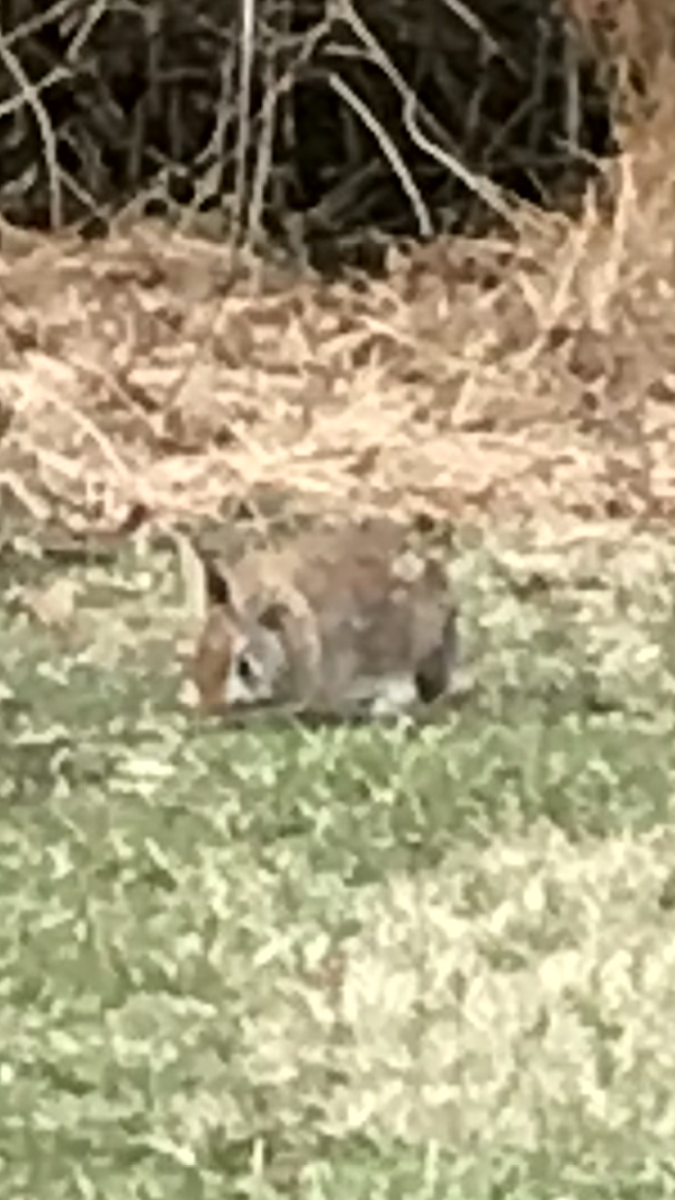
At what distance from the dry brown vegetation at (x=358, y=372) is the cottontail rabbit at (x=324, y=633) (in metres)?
0.12

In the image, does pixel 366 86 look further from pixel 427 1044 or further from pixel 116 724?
pixel 427 1044

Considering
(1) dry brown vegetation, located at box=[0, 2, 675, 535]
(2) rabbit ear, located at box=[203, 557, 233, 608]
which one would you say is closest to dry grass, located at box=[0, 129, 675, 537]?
(1) dry brown vegetation, located at box=[0, 2, 675, 535]

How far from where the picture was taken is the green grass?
50.3 inches

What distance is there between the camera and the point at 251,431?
5.99 ft

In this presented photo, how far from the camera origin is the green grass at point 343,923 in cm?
128

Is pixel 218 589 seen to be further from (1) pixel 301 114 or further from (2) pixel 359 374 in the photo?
(1) pixel 301 114

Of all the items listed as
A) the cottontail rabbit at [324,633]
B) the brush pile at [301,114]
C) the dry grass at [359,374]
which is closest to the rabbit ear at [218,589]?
the cottontail rabbit at [324,633]

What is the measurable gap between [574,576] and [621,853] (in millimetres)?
277

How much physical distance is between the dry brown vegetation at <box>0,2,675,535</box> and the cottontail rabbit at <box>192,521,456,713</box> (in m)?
0.12

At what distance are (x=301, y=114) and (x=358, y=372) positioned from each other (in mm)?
259

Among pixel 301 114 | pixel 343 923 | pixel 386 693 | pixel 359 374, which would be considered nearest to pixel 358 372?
pixel 359 374

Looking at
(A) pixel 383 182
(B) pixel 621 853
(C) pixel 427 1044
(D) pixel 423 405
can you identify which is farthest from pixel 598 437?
(C) pixel 427 1044

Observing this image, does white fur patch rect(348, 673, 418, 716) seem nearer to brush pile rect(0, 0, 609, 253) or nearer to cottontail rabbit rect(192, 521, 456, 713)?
cottontail rabbit rect(192, 521, 456, 713)

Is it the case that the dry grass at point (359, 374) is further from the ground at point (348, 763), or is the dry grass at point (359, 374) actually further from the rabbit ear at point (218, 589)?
the rabbit ear at point (218, 589)
